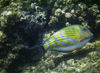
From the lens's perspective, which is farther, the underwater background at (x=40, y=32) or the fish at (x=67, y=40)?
the underwater background at (x=40, y=32)

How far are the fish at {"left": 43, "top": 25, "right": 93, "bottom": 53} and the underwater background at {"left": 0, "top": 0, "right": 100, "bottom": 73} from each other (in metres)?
0.61

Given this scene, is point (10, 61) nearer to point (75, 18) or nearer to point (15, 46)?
point (15, 46)

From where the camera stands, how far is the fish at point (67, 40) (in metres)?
2.94

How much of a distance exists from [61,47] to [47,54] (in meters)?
1.24

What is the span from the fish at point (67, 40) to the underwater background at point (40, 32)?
0.61 m

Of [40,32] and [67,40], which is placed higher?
[40,32]

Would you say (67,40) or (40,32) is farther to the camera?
(40,32)

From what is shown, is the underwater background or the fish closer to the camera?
the fish

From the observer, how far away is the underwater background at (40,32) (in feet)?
10.7

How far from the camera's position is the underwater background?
327 cm

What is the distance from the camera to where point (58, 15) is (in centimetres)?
423

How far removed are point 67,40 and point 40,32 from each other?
1754mm

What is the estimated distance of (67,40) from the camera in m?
2.97

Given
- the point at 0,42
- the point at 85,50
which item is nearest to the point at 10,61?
the point at 0,42
